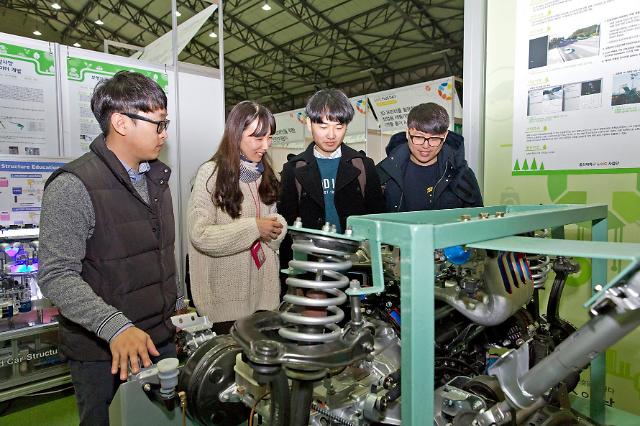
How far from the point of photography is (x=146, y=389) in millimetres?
1000

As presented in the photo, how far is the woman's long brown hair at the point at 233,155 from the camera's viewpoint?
6.18 ft

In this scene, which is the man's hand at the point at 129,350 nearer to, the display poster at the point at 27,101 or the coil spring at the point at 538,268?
the coil spring at the point at 538,268

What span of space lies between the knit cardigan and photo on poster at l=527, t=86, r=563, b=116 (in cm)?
171

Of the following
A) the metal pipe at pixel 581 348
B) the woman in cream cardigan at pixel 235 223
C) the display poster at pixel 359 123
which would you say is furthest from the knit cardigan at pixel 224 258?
the display poster at pixel 359 123

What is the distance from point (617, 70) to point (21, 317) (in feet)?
12.6

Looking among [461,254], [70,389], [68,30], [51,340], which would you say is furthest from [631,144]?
[68,30]

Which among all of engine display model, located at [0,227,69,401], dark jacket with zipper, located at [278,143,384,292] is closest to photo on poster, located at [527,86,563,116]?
dark jacket with zipper, located at [278,143,384,292]

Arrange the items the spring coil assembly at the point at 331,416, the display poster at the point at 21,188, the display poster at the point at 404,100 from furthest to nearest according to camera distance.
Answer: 1. the display poster at the point at 404,100
2. the display poster at the point at 21,188
3. the spring coil assembly at the point at 331,416

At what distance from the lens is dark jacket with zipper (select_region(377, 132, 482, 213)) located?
213 centimetres

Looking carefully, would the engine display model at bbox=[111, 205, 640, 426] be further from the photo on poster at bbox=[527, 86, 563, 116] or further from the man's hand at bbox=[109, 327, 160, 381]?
the photo on poster at bbox=[527, 86, 563, 116]

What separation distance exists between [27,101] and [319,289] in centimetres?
330

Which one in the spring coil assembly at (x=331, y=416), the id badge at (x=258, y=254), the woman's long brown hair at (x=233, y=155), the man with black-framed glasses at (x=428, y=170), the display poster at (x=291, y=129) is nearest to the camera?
the spring coil assembly at (x=331, y=416)

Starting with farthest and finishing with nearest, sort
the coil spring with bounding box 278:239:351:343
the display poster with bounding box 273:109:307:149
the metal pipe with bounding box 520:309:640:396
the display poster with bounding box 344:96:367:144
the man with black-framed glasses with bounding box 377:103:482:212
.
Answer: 1. the display poster with bounding box 273:109:307:149
2. the display poster with bounding box 344:96:367:144
3. the man with black-framed glasses with bounding box 377:103:482:212
4. the coil spring with bounding box 278:239:351:343
5. the metal pipe with bounding box 520:309:640:396

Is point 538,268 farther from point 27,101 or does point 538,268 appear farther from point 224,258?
point 27,101
